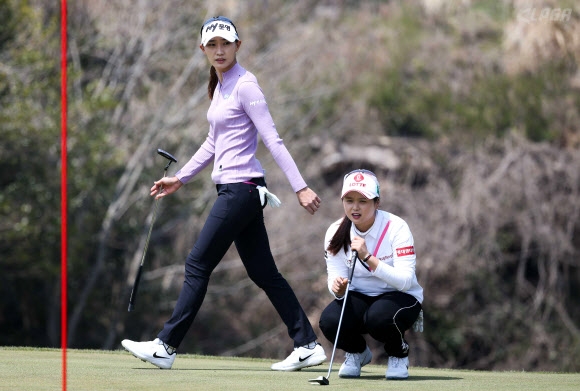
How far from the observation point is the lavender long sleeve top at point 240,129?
226 inches

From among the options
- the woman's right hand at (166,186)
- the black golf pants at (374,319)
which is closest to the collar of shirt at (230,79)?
the woman's right hand at (166,186)

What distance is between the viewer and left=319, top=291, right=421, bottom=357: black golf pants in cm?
561

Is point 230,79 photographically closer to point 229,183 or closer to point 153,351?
point 229,183

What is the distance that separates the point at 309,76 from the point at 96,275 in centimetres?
646

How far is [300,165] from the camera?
20.8m

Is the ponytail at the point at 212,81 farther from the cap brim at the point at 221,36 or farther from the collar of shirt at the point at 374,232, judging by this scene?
the collar of shirt at the point at 374,232

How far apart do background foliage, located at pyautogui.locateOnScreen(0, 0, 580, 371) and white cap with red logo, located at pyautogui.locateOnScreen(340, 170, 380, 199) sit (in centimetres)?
1171

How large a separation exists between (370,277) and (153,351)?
1.22 meters

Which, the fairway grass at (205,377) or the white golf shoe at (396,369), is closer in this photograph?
the fairway grass at (205,377)

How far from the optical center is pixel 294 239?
794 inches

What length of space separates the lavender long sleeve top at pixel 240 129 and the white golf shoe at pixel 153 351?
93cm

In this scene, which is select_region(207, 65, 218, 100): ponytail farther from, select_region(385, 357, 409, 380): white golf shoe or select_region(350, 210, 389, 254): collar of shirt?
select_region(385, 357, 409, 380): white golf shoe

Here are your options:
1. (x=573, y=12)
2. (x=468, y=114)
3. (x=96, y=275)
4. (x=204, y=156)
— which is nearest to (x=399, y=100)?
(x=468, y=114)

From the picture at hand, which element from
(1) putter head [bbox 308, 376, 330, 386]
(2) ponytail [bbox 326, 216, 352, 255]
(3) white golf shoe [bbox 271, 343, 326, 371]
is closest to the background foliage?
(3) white golf shoe [bbox 271, 343, 326, 371]
